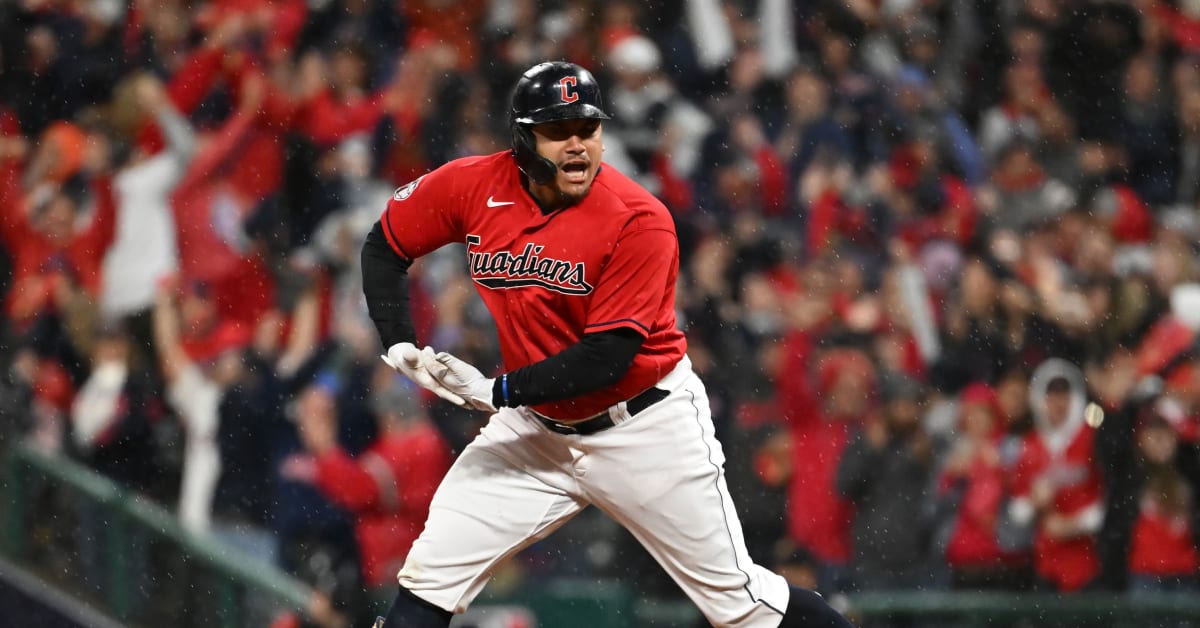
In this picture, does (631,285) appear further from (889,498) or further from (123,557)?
(123,557)

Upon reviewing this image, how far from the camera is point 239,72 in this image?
946cm

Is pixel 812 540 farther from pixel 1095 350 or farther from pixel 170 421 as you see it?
pixel 170 421

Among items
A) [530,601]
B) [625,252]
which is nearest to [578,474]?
[625,252]

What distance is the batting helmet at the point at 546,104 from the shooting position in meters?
4.16

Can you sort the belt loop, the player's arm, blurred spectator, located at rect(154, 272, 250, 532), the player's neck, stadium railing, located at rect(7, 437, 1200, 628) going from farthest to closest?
blurred spectator, located at rect(154, 272, 250, 532) < stadium railing, located at rect(7, 437, 1200, 628) < the player's arm < the belt loop < the player's neck

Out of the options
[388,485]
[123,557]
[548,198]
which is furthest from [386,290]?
[123,557]

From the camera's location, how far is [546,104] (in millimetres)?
4168

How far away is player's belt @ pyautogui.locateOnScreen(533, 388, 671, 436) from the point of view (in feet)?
14.4

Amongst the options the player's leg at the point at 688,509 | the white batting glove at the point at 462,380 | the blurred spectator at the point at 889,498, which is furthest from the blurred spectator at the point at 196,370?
the player's leg at the point at 688,509

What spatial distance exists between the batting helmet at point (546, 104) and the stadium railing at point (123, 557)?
Result: 10.2 ft

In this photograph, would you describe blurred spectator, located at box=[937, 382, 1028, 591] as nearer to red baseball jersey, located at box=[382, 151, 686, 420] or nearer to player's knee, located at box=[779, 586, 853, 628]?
player's knee, located at box=[779, 586, 853, 628]

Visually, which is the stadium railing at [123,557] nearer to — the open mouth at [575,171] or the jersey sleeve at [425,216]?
the jersey sleeve at [425,216]

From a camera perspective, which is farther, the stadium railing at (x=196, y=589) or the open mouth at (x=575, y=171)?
the stadium railing at (x=196, y=589)

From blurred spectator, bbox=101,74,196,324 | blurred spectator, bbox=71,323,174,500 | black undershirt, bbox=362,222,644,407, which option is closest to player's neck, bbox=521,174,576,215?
black undershirt, bbox=362,222,644,407
